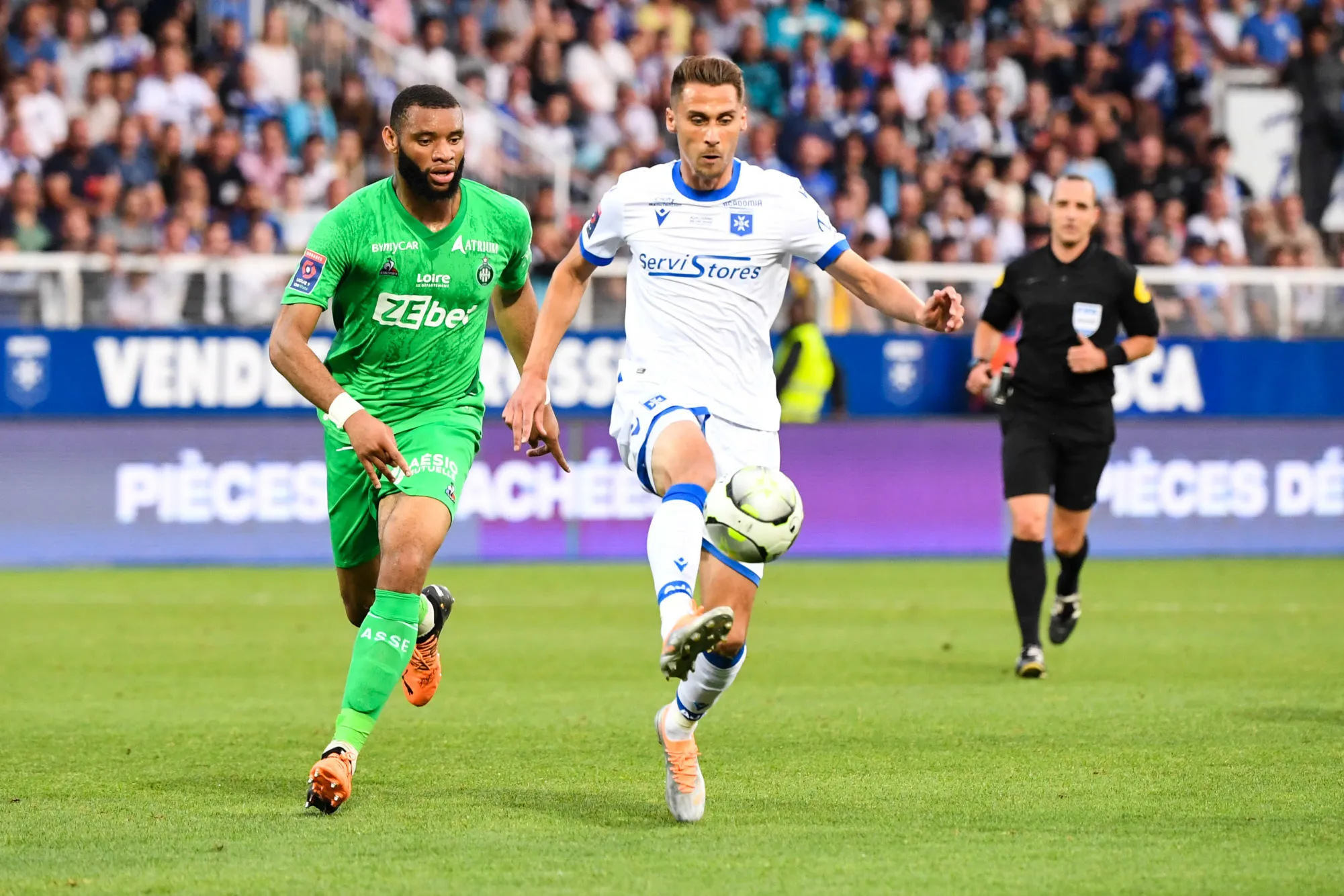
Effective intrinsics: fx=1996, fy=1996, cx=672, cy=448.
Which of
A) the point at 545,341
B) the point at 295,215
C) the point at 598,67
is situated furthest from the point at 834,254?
the point at 598,67

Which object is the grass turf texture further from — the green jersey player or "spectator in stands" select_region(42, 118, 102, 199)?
"spectator in stands" select_region(42, 118, 102, 199)

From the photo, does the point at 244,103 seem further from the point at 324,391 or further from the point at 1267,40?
the point at 324,391

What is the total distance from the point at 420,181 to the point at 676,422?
132 centimetres

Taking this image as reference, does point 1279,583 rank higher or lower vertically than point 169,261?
lower

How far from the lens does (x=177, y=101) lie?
1991cm

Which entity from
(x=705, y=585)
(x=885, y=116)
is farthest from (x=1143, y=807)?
(x=885, y=116)

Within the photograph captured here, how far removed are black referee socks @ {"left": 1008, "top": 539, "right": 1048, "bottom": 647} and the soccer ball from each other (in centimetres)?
466

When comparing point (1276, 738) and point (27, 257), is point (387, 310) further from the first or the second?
point (27, 257)

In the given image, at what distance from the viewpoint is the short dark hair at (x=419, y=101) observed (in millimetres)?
6953

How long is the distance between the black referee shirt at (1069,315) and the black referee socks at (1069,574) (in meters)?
0.88

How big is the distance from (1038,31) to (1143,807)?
771 inches

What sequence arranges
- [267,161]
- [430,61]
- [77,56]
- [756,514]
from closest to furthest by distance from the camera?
[756,514]
[267,161]
[77,56]
[430,61]

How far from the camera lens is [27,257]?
17641mm

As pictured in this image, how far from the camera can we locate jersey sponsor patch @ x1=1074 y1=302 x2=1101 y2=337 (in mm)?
10906
